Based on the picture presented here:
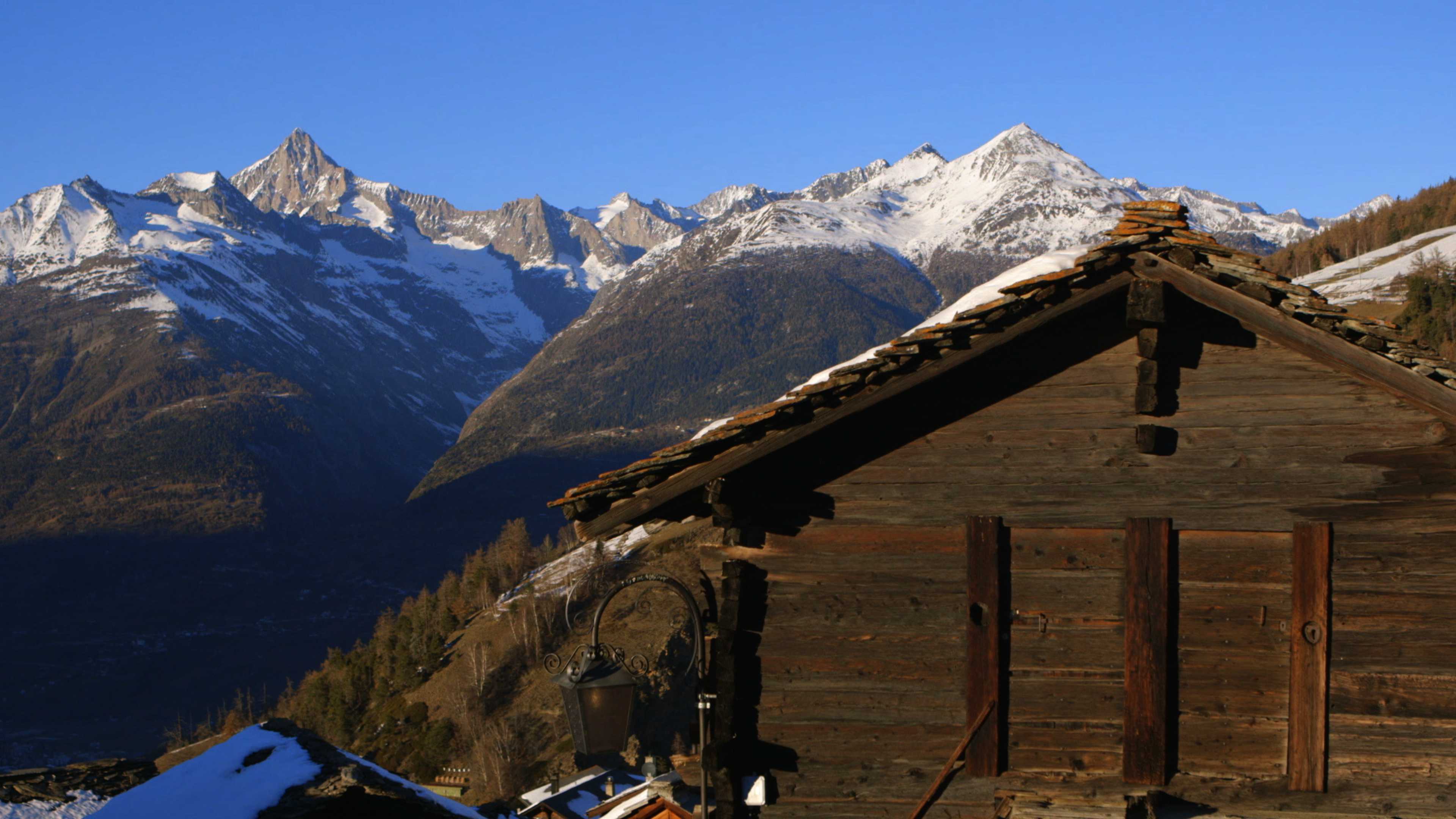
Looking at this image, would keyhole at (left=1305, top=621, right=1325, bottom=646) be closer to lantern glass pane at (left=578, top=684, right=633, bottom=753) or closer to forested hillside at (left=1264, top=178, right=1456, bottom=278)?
lantern glass pane at (left=578, top=684, right=633, bottom=753)

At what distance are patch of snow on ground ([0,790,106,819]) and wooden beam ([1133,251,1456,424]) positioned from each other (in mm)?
13628

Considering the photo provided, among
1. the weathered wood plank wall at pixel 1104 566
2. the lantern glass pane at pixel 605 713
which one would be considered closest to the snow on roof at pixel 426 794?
the lantern glass pane at pixel 605 713

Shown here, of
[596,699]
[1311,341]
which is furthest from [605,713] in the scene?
[1311,341]

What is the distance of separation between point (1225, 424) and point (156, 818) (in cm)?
912

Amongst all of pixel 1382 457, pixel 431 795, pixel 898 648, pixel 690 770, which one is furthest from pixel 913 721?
pixel 431 795

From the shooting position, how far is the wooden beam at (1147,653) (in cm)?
893

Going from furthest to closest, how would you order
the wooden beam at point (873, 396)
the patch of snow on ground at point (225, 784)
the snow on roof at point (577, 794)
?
the snow on roof at point (577, 794)
the patch of snow on ground at point (225, 784)
the wooden beam at point (873, 396)

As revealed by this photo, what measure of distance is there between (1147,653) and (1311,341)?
2.58 metres

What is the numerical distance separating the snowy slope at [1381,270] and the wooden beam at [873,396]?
251ft

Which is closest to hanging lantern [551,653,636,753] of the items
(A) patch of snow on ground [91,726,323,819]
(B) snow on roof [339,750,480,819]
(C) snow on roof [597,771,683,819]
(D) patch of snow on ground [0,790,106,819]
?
(B) snow on roof [339,750,480,819]

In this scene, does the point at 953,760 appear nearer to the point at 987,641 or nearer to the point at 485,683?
the point at 987,641

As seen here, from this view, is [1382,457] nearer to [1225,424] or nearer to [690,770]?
[1225,424]

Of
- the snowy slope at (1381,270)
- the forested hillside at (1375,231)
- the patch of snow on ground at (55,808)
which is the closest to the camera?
the patch of snow on ground at (55,808)

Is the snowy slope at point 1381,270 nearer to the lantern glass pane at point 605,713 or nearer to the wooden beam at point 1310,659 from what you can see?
the wooden beam at point 1310,659
